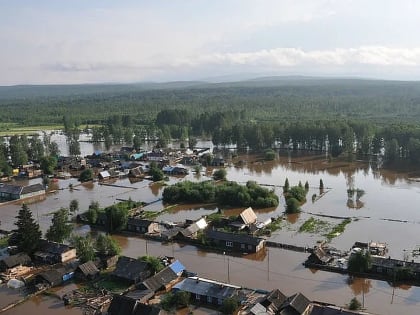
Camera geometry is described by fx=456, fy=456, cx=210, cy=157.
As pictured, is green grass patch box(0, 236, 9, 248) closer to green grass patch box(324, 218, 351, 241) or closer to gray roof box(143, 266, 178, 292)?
gray roof box(143, 266, 178, 292)

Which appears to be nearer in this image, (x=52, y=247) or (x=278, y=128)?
(x=52, y=247)

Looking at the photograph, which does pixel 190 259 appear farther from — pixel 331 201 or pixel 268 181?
pixel 268 181

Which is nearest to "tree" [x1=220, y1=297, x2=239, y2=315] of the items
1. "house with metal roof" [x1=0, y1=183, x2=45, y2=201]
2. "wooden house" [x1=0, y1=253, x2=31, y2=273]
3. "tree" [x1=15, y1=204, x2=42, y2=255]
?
"wooden house" [x1=0, y1=253, x2=31, y2=273]

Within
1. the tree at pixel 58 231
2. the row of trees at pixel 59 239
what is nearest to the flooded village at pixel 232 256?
the row of trees at pixel 59 239

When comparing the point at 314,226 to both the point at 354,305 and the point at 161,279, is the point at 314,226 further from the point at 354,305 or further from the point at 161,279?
the point at 161,279

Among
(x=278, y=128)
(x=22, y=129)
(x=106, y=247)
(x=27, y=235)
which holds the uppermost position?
(x=278, y=128)

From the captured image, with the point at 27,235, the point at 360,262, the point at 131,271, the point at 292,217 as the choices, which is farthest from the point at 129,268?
the point at 292,217
